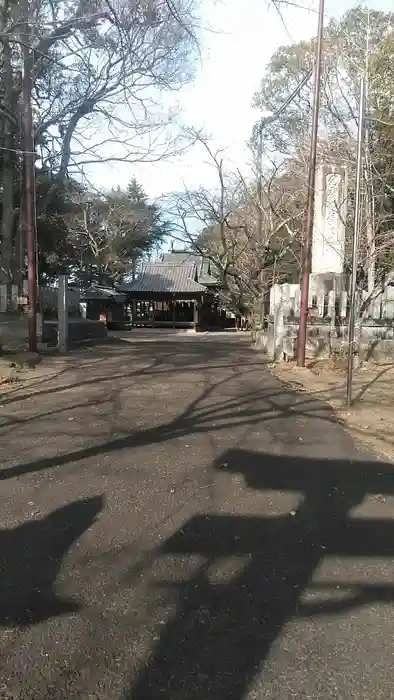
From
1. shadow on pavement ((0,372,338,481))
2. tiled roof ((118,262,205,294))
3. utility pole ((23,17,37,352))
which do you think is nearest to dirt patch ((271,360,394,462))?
shadow on pavement ((0,372,338,481))

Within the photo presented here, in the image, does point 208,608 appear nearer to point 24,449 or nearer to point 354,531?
point 354,531

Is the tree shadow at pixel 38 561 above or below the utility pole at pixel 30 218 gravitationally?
below

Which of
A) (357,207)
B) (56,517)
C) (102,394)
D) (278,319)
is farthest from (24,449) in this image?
(278,319)

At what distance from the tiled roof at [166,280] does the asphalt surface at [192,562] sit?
35930 mm

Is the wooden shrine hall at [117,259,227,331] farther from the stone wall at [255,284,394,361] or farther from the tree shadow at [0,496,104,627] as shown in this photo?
the tree shadow at [0,496,104,627]

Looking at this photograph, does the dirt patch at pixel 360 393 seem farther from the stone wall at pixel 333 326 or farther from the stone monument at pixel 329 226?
the stone monument at pixel 329 226

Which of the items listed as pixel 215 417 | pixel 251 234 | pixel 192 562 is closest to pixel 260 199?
pixel 251 234

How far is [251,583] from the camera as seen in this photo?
3.21 metres

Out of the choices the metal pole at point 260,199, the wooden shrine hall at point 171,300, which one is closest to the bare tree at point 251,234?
the metal pole at point 260,199

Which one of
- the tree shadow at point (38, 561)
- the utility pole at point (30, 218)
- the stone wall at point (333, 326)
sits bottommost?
the tree shadow at point (38, 561)

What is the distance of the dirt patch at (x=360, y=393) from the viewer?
273 inches

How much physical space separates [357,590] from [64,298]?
47.7 feet

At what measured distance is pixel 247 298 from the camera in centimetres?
2650

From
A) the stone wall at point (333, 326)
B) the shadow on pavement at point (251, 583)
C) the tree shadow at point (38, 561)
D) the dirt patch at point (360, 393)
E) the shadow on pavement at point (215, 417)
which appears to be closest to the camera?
the shadow on pavement at point (251, 583)
